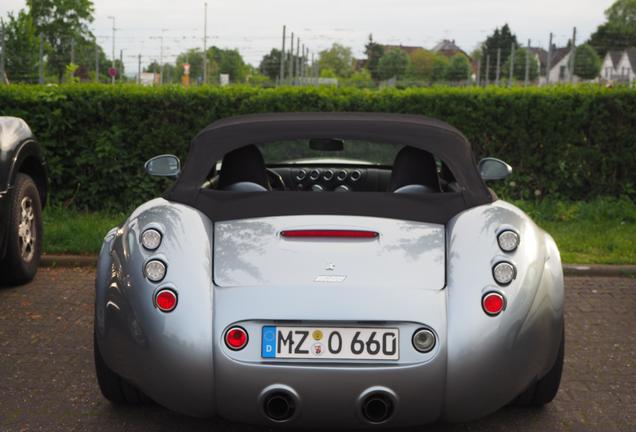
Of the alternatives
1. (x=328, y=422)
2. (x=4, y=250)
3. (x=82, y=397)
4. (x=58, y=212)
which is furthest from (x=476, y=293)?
(x=58, y=212)

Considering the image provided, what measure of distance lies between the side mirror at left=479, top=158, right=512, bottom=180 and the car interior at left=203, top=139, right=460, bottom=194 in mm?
193

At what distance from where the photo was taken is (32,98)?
1070 cm

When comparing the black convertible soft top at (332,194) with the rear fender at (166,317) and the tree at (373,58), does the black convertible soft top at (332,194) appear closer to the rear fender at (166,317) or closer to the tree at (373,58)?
the rear fender at (166,317)

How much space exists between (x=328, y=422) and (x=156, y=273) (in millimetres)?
906

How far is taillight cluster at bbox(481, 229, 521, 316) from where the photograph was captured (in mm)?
3631

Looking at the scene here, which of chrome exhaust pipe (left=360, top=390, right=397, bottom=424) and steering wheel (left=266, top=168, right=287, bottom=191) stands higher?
steering wheel (left=266, top=168, right=287, bottom=191)

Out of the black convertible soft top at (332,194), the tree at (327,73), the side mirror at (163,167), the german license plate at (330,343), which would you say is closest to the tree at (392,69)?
the side mirror at (163,167)

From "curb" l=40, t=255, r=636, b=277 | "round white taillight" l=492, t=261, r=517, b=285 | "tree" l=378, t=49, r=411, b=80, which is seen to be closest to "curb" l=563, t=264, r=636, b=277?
"curb" l=40, t=255, r=636, b=277

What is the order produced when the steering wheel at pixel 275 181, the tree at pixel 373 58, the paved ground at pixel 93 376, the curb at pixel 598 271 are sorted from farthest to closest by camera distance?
the tree at pixel 373 58
the curb at pixel 598 271
the steering wheel at pixel 275 181
the paved ground at pixel 93 376

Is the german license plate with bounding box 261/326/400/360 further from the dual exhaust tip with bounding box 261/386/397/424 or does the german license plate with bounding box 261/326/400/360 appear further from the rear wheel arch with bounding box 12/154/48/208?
the rear wheel arch with bounding box 12/154/48/208

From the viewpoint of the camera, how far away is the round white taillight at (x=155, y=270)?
12.2 ft

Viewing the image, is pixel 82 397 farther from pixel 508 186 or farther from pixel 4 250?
pixel 508 186

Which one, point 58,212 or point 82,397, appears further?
point 58,212

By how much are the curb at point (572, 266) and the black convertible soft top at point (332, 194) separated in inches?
158
